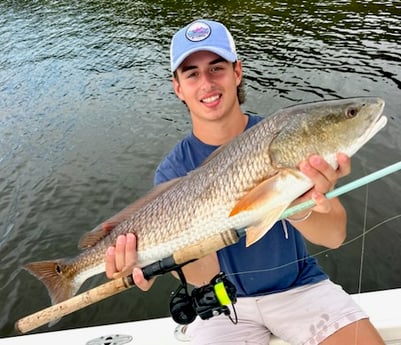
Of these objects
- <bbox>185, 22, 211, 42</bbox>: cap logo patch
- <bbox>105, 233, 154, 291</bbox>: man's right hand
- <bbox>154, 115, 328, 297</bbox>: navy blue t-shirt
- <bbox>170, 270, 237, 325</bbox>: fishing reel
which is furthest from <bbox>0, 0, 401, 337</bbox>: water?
<bbox>185, 22, 211, 42</bbox>: cap logo patch

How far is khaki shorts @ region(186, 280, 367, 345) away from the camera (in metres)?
2.87

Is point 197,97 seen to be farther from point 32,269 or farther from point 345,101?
point 32,269

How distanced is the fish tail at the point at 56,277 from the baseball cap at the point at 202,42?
1.51 m

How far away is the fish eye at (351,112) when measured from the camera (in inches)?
95.6

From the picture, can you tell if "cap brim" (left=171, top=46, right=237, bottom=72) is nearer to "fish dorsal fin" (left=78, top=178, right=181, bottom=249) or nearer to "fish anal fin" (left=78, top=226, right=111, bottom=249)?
"fish dorsal fin" (left=78, top=178, right=181, bottom=249)

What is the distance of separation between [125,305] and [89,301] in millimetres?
3246

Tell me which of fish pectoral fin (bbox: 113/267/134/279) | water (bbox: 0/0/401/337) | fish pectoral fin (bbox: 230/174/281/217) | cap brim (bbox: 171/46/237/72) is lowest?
water (bbox: 0/0/401/337)

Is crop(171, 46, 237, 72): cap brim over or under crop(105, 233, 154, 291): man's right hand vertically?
over

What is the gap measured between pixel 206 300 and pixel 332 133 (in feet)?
3.89

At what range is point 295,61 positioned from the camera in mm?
12680

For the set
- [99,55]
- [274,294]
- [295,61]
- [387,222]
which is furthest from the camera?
[99,55]

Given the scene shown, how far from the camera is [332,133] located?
7.94 ft

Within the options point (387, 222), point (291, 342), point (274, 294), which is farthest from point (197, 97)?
point (387, 222)

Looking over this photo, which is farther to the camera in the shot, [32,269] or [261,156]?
[32,269]
